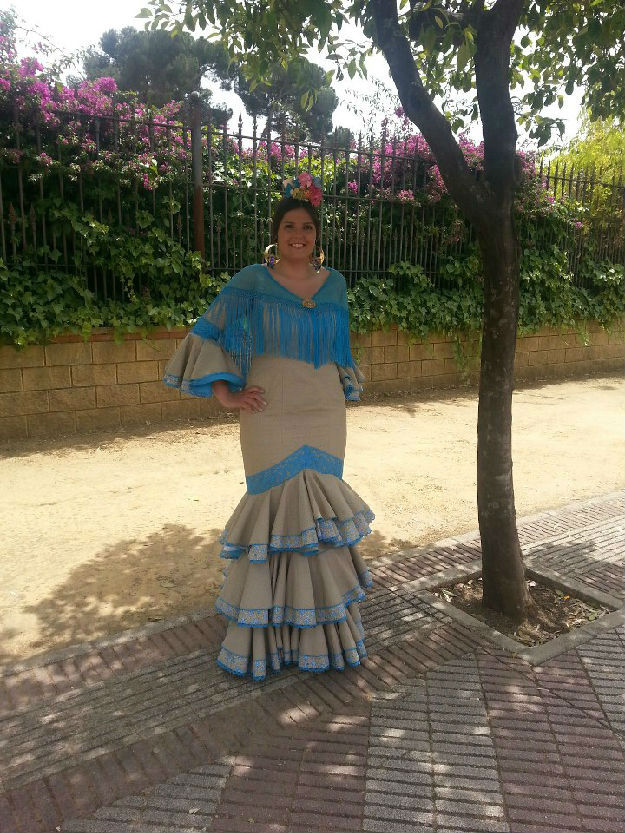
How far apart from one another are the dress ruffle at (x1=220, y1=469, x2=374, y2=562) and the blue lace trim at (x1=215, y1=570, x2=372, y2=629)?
0.22 meters

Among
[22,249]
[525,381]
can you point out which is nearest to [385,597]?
[22,249]

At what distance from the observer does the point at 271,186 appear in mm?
7723

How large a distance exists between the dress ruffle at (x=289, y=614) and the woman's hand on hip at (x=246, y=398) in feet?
2.10

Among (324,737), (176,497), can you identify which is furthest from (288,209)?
(176,497)

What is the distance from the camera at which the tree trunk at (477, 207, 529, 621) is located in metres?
3.18

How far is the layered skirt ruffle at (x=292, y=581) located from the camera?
2676 millimetres

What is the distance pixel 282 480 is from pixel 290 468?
61 millimetres

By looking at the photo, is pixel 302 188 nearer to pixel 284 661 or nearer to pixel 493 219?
pixel 493 219

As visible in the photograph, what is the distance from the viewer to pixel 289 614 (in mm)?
2713

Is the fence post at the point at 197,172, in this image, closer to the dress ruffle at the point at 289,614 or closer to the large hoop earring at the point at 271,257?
the large hoop earring at the point at 271,257

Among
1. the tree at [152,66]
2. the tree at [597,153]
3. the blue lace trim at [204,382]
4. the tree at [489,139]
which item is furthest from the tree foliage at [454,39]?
the tree at [152,66]

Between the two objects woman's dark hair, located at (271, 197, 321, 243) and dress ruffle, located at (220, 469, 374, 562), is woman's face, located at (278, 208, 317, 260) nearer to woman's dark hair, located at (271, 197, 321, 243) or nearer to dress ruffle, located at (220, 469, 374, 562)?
woman's dark hair, located at (271, 197, 321, 243)

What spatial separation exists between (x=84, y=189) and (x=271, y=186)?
2221 mm

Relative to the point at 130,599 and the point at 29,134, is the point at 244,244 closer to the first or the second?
the point at 29,134
